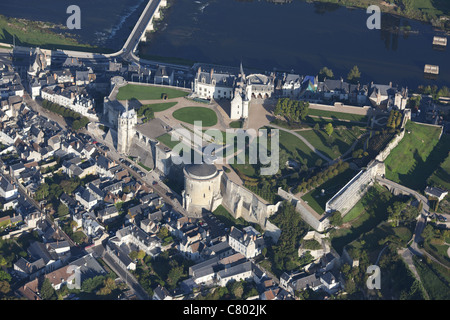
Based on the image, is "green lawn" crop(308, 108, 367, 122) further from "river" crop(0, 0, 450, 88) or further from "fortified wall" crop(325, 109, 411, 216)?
"river" crop(0, 0, 450, 88)

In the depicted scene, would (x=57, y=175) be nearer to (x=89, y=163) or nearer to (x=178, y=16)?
(x=89, y=163)

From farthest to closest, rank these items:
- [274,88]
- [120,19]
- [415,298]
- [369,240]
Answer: [120,19], [274,88], [369,240], [415,298]

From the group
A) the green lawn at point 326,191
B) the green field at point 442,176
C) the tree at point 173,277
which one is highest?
the green field at point 442,176

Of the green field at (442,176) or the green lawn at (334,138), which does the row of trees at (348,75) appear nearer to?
the green lawn at (334,138)

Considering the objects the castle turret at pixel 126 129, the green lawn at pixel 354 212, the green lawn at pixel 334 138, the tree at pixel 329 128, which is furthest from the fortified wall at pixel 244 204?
the castle turret at pixel 126 129

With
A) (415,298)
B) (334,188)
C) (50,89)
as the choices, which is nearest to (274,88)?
(334,188)

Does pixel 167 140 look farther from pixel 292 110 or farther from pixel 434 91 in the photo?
pixel 434 91

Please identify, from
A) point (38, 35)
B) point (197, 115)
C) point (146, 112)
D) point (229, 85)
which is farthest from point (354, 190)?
point (38, 35)
